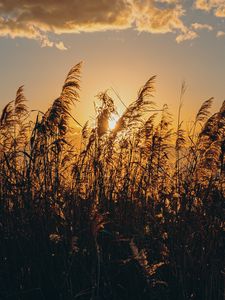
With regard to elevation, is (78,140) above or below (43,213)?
above

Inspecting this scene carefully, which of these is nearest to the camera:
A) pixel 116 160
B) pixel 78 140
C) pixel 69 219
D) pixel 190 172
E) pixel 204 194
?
pixel 69 219

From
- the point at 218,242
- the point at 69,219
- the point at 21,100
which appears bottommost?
the point at 218,242

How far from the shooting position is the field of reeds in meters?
4.99

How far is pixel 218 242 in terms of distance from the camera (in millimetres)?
5398

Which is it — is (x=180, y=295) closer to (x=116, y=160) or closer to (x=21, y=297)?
(x=21, y=297)

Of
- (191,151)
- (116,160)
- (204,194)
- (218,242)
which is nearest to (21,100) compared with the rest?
(116,160)

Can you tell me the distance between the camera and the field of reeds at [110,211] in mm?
4988

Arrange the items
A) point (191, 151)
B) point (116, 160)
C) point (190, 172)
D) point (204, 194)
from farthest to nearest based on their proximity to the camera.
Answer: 1. point (116, 160)
2. point (191, 151)
3. point (190, 172)
4. point (204, 194)

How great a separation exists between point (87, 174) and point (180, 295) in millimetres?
2502

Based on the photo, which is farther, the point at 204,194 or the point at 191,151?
the point at 191,151

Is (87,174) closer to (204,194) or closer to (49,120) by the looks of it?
(49,120)

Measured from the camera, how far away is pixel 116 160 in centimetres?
759

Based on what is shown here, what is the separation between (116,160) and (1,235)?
8.33 ft

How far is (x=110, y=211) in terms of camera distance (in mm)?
6047
